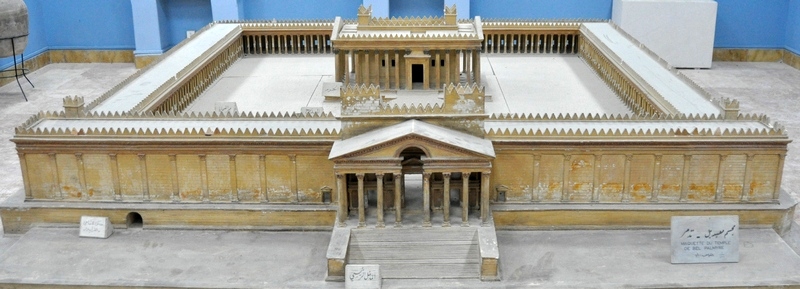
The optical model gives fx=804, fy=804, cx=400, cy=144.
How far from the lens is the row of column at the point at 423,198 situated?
65.3 ft

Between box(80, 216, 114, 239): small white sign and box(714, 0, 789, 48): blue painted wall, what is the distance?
3747 cm

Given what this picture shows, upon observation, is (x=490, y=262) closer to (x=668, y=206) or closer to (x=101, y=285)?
(x=668, y=206)

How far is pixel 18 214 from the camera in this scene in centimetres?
2219

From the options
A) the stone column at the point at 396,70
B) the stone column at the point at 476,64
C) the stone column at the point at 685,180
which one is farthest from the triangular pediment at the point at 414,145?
the stone column at the point at 476,64

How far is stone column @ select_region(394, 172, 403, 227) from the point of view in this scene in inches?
783

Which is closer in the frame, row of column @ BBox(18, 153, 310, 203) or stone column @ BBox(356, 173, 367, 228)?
stone column @ BBox(356, 173, 367, 228)

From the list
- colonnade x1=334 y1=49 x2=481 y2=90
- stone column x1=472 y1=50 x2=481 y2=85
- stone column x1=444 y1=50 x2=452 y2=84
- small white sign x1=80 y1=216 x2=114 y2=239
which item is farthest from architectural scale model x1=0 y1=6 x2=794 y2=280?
stone column x1=472 y1=50 x2=481 y2=85

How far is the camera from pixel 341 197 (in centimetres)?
2031

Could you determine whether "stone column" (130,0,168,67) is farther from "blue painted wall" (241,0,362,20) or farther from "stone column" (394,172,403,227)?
"stone column" (394,172,403,227)

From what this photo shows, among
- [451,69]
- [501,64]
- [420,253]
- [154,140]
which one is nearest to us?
[420,253]

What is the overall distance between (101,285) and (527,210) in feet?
35.7

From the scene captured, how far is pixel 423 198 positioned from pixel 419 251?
142 cm

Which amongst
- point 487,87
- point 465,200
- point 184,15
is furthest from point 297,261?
point 184,15

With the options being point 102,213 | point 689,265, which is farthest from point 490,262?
point 102,213
